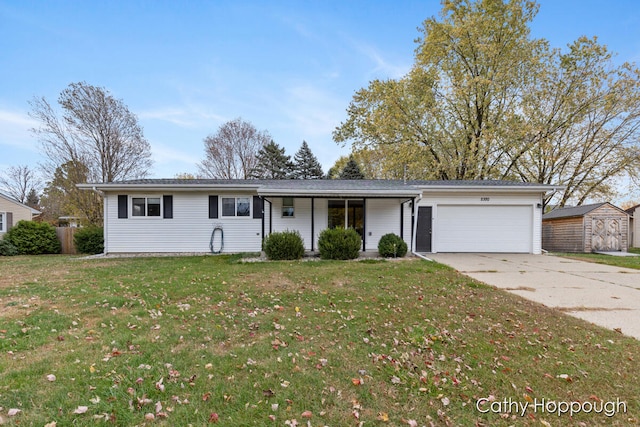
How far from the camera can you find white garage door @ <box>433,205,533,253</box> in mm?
11273

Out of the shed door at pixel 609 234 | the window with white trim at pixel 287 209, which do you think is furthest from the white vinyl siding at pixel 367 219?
the shed door at pixel 609 234

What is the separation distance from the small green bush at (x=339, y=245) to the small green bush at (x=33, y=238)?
13.2 metres

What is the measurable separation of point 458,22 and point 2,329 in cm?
2189

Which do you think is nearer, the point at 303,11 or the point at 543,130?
the point at 303,11

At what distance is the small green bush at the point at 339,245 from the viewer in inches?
357

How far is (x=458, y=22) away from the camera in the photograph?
16.5 meters

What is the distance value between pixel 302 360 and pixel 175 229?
1006 cm

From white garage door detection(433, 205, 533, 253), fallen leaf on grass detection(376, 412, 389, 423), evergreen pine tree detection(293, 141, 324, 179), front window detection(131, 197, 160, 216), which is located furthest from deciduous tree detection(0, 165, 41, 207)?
fallen leaf on grass detection(376, 412, 389, 423)

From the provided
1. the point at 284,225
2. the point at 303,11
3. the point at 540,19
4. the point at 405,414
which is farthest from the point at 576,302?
the point at 540,19

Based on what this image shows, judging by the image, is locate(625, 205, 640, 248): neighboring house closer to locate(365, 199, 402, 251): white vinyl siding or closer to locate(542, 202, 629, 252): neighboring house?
locate(542, 202, 629, 252): neighboring house

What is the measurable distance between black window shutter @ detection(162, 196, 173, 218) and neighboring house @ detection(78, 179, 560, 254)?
1.5 inches

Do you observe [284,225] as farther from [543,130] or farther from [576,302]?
[543,130]

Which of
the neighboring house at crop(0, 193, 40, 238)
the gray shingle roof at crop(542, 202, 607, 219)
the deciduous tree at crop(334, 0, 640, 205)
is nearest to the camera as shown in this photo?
the gray shingle roof at crop(542, 202, 607, 219)

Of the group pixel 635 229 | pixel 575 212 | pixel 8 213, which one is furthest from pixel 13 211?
pixel 635 229
